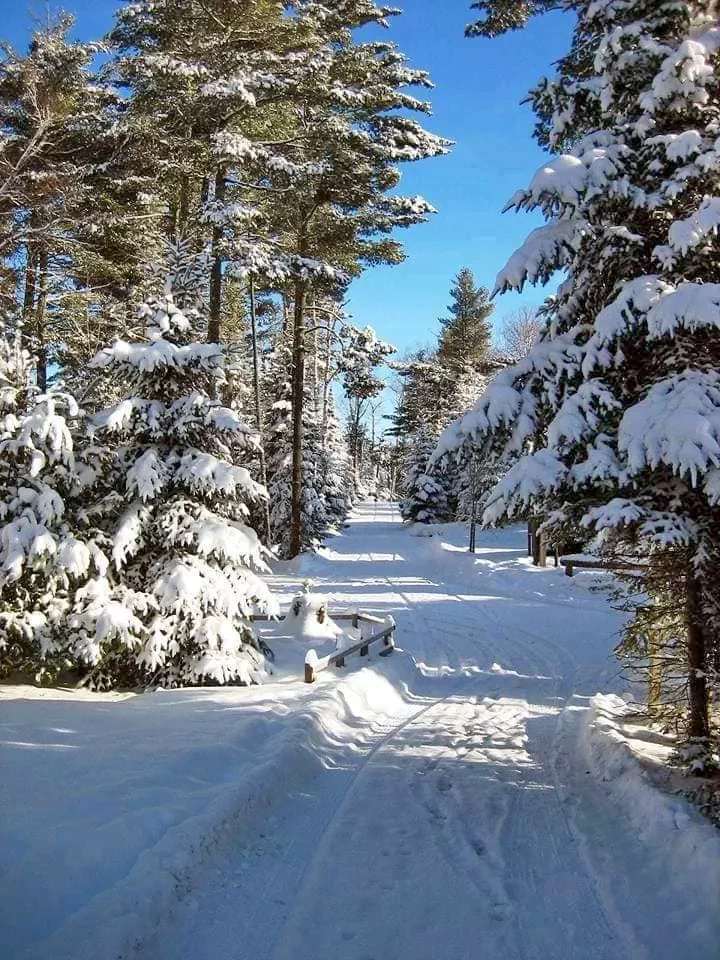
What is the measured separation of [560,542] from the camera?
270 inches

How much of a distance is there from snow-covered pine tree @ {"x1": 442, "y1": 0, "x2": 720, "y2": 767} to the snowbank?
0.74m

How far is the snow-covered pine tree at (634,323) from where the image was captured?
5469 millimetres

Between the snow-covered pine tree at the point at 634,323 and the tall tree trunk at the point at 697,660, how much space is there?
1cm

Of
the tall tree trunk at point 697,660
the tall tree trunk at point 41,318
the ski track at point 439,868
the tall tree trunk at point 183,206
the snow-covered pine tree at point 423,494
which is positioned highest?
the tall tree trunk at point 183,206

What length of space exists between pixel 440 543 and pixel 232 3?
75.9 feet

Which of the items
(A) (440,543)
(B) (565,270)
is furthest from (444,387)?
(B) (565,270)

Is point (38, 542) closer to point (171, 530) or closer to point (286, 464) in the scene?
point (171, 530)

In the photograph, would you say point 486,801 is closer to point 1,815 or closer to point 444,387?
point 1,815

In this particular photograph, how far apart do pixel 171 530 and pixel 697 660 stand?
270 inches

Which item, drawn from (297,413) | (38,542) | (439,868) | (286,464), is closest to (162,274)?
(38,542)

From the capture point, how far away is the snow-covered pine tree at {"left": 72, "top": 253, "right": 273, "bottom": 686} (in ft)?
30.1

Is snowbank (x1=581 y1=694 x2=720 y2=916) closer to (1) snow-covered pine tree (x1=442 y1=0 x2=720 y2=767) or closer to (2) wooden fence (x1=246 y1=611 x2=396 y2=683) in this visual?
(1) snow-covered pine tree (x1=442 y1=0 x2=720 y2=767)

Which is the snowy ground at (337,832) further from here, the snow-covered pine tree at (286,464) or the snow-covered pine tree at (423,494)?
the snow-covered pine tree at (423,494)

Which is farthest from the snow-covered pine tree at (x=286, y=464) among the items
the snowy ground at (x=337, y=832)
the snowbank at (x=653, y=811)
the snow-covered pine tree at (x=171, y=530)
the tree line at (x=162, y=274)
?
the snowbank at (x=653, y=811)
